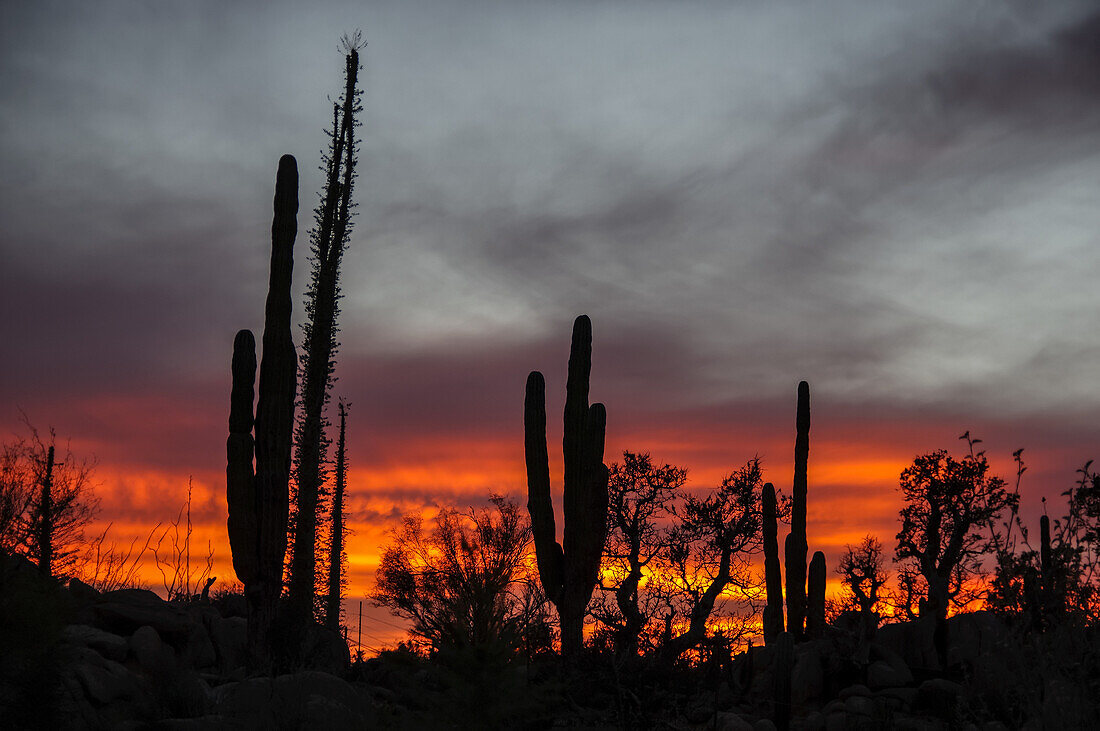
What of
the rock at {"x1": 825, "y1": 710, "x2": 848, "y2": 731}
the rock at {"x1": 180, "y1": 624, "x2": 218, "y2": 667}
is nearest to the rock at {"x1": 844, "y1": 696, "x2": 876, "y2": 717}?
the rock at {"x1": 825, "y1": 710, "x2": 848, "y2": 731}

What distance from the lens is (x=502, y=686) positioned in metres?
10.6

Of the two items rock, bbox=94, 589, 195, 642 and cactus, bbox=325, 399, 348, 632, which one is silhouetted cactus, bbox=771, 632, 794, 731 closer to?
rock, bbox=94, 589, 195, 642

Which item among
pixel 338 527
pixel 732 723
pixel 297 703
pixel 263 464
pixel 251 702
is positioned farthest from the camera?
pixel 338 527

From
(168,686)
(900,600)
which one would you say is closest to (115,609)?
(168,686)

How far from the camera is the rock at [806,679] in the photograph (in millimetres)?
21500

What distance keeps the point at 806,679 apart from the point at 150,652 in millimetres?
13097

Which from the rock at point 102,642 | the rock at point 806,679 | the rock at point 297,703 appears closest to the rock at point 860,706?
the rock at point 806,679

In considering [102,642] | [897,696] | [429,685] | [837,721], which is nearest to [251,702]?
[102,642]

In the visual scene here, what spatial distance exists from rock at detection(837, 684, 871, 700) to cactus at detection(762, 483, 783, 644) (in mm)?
6344

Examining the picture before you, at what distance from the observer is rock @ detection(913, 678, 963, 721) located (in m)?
19.3

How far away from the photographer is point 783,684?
61.5 feet

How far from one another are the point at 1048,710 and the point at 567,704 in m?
8.88

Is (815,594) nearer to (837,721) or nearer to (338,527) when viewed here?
(837,721)

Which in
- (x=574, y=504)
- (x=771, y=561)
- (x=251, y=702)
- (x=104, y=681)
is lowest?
(x=251, y=702)
